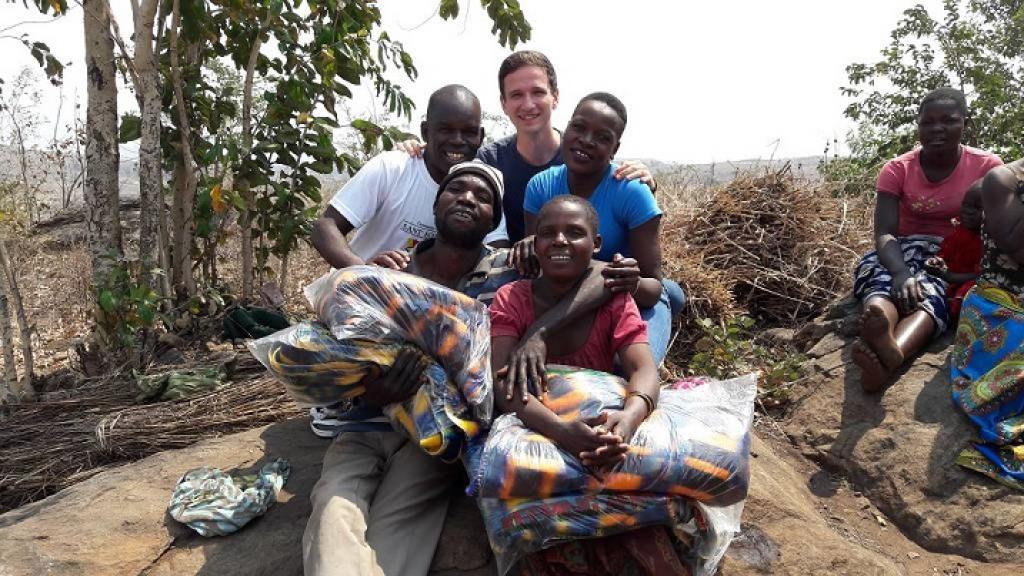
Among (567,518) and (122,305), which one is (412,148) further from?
(567,518)

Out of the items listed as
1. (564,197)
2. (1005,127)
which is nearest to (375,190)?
(564,197)

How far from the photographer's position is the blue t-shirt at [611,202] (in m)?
2.86

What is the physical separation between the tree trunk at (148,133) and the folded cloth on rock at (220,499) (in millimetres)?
1832

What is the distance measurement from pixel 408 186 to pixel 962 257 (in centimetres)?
280

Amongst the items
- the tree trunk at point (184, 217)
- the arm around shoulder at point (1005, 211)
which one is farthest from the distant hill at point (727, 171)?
the tree trunk at point (184, 217)

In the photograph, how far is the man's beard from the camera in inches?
108

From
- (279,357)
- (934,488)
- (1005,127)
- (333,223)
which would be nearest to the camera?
(279,357)

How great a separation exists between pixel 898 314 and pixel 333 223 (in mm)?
2767

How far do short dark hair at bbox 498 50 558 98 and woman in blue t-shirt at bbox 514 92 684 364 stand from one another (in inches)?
26.4

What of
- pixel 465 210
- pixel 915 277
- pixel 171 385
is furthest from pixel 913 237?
pixel 171 385

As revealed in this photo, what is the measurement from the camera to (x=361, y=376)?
2363 mm

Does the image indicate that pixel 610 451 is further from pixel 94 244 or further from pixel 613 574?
pixel 94 244

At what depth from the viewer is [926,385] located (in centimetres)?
333

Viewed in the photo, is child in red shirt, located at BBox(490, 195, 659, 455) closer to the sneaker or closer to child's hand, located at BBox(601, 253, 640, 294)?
child's hand, located at BBox(601, 253, 640, 294)
